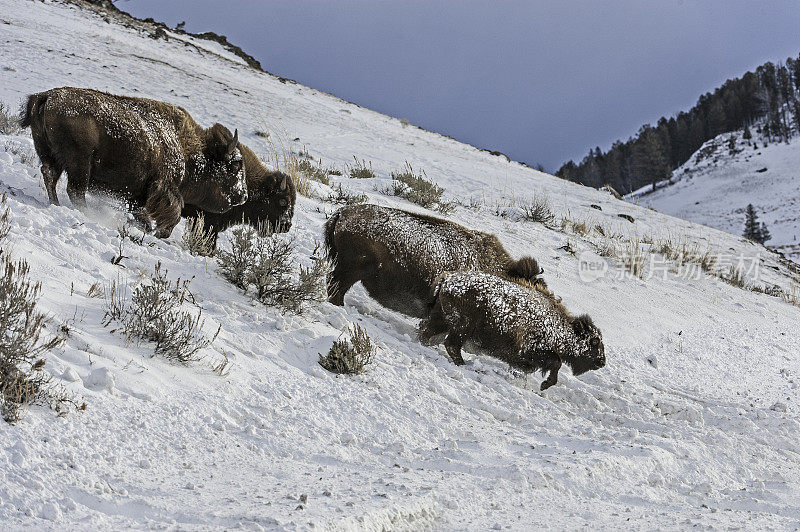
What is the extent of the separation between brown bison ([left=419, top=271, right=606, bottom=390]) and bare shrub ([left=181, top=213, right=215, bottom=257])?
7.09ft

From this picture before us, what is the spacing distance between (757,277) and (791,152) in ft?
292

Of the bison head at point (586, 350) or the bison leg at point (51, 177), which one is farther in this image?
the bison head at point (586, 350)

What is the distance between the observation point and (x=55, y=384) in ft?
10.1

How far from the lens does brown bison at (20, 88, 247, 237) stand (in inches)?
216

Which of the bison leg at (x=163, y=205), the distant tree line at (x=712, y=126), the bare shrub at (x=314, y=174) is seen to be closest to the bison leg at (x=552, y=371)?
the bison leg at (x=163, y=205)

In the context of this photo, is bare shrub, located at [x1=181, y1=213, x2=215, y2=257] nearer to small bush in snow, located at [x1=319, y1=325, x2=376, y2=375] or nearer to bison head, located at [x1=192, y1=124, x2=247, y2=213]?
bison head, located at [x1=192, y1=124, x2=247, y2=213]

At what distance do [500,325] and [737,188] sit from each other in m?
86.8

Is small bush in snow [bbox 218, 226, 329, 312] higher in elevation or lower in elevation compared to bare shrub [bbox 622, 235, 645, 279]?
lower

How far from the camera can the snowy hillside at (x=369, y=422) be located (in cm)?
279

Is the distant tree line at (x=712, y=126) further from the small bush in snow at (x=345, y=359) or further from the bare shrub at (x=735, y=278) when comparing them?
the small bush in snow at (x=345, y=359)

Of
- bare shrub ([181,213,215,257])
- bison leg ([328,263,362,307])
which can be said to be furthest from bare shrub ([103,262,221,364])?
bison leg ([328,263,362,307])

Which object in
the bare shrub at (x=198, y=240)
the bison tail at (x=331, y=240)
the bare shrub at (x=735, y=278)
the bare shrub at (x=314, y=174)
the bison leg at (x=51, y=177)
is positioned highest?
the bare shrub at (x=735, y=278)

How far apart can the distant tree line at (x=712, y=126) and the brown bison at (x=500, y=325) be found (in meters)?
97.5

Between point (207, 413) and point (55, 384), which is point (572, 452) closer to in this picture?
point (207, 413)
